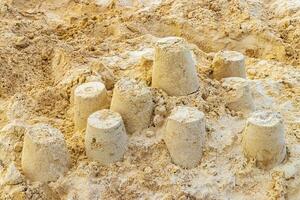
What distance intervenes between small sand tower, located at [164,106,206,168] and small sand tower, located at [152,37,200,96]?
0.12 m

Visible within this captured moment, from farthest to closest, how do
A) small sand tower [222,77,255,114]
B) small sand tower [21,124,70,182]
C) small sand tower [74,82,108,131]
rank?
small sand tower [222,77,255,114]
small sand tower [74,82,108,131]
small sand tower [21,124,70,182]

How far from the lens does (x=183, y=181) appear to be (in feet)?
5.91

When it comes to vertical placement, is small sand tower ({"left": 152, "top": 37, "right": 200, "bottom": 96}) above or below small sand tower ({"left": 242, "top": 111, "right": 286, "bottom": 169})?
above

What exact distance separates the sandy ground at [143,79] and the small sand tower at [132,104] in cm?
3

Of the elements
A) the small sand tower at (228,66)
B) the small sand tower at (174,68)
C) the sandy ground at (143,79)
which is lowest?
the sandy ground at (143,79)

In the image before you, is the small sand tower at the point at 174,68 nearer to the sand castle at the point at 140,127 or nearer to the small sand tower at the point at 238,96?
the sand castle at the point at 140,127

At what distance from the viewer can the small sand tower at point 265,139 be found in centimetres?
178

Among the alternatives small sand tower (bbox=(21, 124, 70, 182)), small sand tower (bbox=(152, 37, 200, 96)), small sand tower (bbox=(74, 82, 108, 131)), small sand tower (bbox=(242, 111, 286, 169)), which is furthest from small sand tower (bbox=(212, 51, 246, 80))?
small sand tower (bbox=(21, 124, 70, 182))

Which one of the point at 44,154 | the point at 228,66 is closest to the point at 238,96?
the point at 228,66

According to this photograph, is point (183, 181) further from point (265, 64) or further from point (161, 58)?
point (265, 64)

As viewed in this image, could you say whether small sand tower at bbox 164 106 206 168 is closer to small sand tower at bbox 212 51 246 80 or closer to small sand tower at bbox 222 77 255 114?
small sand tower at bbox 222 77 255 114

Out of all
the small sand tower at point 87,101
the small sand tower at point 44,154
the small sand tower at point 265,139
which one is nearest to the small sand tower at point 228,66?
the small sand tower at point 265,139

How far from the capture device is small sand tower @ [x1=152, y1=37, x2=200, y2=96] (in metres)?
1.91

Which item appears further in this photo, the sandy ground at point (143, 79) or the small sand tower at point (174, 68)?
the small sand tower at point (174, 68)
